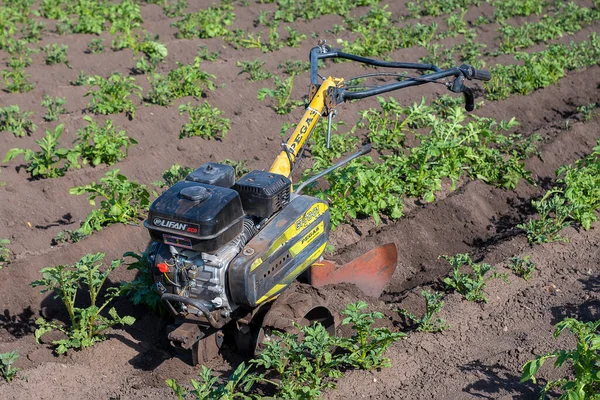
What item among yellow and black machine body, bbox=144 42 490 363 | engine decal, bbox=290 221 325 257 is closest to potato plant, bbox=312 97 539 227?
engine decal, bbox=290 221 325 257

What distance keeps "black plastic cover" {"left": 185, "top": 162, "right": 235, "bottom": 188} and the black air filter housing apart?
8 cm

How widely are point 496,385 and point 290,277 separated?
4.82ft

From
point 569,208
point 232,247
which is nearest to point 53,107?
point 232,247

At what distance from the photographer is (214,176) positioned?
5.26 metres

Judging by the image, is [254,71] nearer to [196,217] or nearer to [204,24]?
[204,24]

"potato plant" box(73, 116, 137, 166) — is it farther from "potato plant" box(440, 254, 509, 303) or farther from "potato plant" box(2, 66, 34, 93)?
"potato plant" box(440, 254, 509, 303)

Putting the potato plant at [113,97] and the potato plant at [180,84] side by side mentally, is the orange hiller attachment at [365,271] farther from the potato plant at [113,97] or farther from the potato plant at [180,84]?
the potato plant at [180,84]

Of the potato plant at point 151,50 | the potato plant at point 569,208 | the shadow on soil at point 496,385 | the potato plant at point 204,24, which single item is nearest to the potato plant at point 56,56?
the potato plant at point 151,50

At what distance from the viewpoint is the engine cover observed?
4.97 m

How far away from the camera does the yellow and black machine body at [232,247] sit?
493 cm

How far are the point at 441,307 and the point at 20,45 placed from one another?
7.81 m

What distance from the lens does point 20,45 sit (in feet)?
37.5

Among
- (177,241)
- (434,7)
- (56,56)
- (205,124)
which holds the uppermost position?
(177,241)

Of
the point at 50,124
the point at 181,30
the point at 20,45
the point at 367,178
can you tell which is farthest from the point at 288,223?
the point at 181,30
